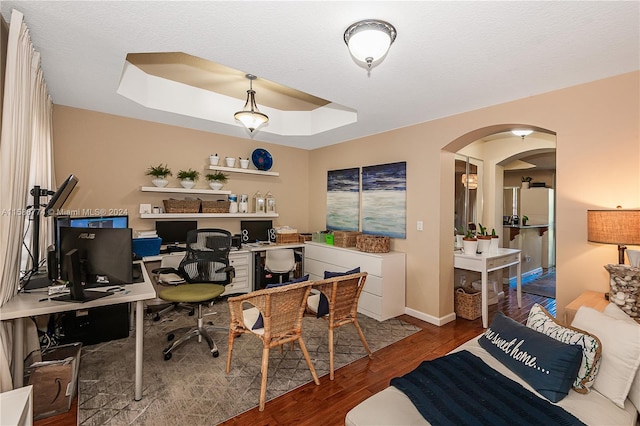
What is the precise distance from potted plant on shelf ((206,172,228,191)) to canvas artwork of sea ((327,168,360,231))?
1.84 meters

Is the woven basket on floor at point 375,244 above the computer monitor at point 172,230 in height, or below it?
below

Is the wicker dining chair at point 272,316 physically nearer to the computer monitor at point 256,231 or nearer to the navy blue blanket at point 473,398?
the navy blue blanket at point 473,398

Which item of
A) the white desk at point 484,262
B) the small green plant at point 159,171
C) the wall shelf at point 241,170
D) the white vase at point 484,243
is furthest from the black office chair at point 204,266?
the white vase at point 484,243

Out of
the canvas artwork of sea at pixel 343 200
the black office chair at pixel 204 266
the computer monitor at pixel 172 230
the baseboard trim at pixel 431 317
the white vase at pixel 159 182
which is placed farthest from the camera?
the canvas artwork of sea at pixel 343 200

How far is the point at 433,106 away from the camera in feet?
10.9

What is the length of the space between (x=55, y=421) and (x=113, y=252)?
1183 mm

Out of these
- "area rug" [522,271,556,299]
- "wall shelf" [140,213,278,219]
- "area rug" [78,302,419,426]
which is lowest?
"area rug" [78,302,419,426]

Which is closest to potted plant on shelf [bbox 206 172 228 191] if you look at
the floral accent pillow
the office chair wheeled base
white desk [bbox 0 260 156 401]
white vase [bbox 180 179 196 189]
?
white vase [bbox 180 179 196 189]

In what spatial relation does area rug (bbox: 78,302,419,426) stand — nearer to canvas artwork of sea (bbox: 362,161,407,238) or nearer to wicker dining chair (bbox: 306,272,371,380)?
wicker dining chair (bbox: 306,272,371,380)

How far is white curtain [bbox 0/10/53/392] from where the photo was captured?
5.72 ft

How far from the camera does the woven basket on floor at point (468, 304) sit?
3861 mm

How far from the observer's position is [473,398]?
1.48 metres

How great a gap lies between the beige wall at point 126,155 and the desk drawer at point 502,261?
3.80 metres

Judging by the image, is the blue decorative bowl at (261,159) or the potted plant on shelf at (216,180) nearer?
the potted plant on shelf at (216,180)
